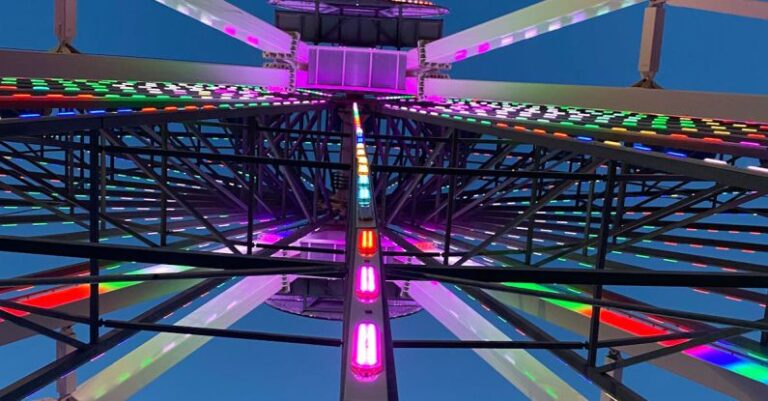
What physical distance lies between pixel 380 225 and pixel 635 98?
24.7 ft

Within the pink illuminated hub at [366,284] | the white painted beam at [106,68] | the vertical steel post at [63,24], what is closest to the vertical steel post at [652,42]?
the white painted beam at [106,68]

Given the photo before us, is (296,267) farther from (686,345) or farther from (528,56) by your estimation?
(528,56)

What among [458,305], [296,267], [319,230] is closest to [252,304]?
[319,230]

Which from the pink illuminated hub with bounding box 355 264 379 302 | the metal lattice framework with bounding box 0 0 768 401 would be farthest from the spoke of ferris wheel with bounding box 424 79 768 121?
the pink illuminated hub with bounding box 355 264 379 302

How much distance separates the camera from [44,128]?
919cm

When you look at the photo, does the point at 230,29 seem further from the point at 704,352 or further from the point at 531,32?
the point at 704,352

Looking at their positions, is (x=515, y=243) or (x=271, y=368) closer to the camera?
(x=515, y=243)

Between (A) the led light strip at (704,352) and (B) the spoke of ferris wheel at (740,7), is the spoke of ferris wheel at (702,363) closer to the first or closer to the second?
(A) the led light strip at (704,352)

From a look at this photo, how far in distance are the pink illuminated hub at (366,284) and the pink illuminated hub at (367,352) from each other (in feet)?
1.44

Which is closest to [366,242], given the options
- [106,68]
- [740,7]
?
[106,68]

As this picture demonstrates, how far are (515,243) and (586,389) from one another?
40.0 m

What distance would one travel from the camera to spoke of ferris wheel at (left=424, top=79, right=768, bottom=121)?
14898mm

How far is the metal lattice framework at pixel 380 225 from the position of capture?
7.14 m

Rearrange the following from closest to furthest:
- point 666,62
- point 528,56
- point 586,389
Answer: point 586,389, point 528,56, point 666,62
